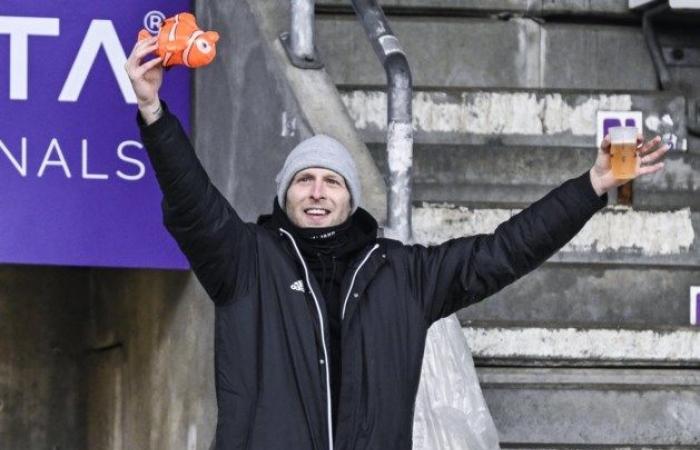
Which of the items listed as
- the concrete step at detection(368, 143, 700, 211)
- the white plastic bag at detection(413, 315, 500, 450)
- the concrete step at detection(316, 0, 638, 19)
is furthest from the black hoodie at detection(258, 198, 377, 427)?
the concrete step at detection(316, 0, 638, 19)

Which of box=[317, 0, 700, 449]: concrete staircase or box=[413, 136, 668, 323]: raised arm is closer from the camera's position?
box=[413, 136, 668, 323]: raised arm

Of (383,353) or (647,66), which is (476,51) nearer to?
(647,66)

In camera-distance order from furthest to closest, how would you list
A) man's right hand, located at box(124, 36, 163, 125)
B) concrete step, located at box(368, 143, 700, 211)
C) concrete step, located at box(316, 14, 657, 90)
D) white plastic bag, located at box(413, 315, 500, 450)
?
concrete step, located at box(316, 14, 657, 90) < concrete step, located at box(368, 143, 700, 211) < white plastic bag, located at box(413, 315, 500, 450) < man's right hand, located at box(124, 36, 163, 125)

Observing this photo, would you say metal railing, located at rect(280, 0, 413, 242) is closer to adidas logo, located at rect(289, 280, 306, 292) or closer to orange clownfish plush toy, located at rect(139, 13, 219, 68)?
adidas logo, located at rect(289, 280, 306, 292)

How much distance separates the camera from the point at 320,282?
448cm

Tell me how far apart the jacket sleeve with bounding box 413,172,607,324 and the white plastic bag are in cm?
119

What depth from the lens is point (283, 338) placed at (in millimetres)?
4398

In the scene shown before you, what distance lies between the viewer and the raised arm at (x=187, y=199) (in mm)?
4188

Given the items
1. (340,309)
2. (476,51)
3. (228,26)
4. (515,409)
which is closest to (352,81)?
(476,51)

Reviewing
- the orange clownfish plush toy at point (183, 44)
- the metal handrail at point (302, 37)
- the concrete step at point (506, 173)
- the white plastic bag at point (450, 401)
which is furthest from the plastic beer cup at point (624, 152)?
the concrete step at point (506, 173)

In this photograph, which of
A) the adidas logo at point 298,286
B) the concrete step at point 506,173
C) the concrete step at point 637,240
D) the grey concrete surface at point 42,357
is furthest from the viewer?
the grey concrete surface at point 42,357

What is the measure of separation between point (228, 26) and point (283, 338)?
2.38m

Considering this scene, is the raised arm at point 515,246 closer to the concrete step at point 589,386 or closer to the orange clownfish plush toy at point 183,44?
the orange clownfish plush toy at point 183,44

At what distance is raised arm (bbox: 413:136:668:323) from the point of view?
4.48 meters
